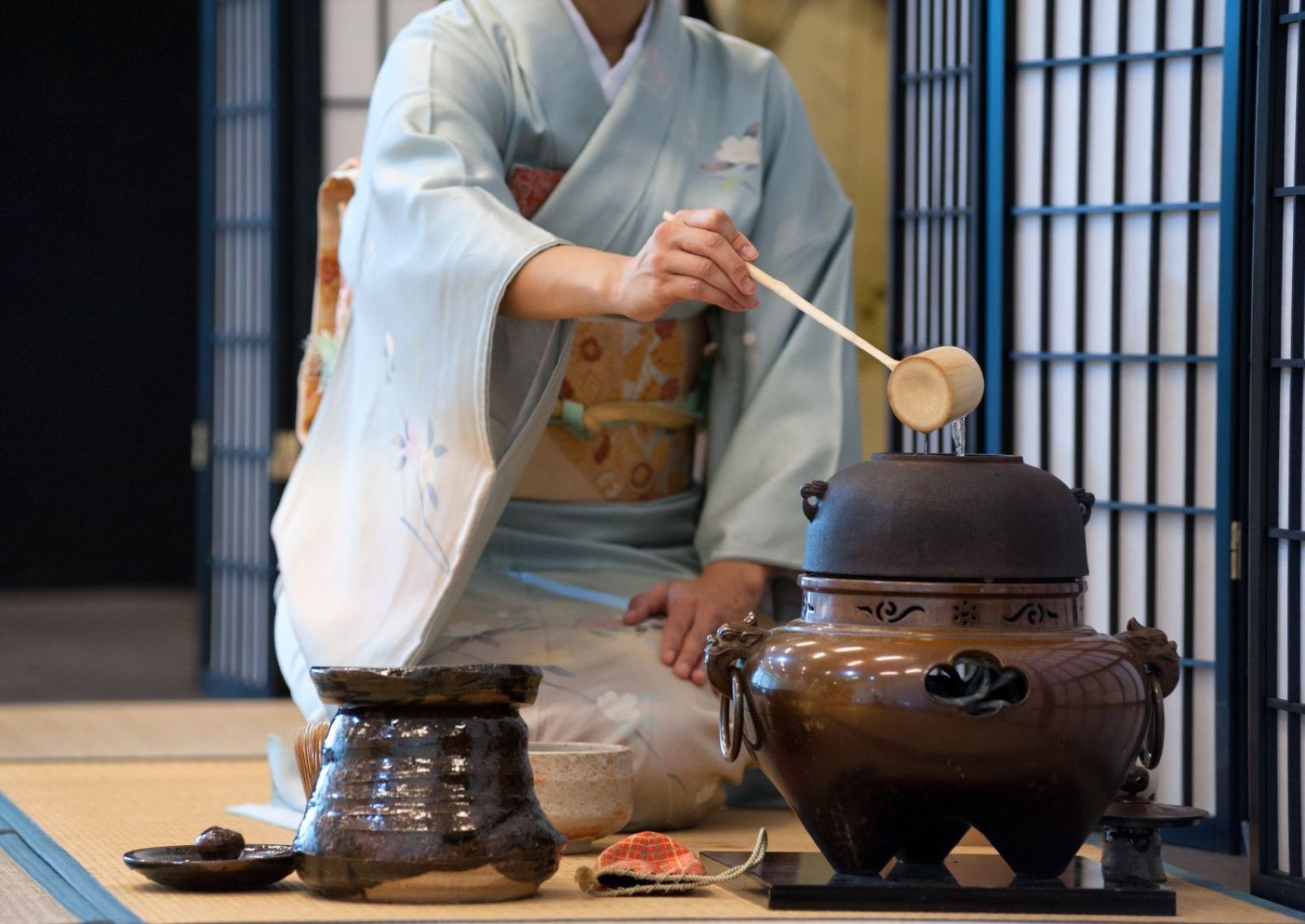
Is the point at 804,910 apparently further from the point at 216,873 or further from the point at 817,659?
the point at 216,873

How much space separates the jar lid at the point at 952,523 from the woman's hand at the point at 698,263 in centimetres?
32

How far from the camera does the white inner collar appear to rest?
3.40 metres

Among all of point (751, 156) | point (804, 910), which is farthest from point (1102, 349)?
point (804, 910)

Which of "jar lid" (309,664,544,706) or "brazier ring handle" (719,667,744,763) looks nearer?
"jar lid" (309,664,544,706)

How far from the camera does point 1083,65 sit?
3752 millimetres

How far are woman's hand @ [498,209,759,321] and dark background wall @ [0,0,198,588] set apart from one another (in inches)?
275

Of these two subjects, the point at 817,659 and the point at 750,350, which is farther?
the point at 750,350

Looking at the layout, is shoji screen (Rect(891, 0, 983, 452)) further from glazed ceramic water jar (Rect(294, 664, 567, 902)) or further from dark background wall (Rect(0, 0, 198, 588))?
dark background wall (Rect(0, 0, 198, 588))

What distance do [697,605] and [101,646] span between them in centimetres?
447

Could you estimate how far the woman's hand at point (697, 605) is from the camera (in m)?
3.18

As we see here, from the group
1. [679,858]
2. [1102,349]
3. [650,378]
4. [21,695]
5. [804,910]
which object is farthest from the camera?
[21,695]

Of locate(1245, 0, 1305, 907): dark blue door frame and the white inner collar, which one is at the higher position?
the white inner collar

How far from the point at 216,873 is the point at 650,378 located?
52.1 inches

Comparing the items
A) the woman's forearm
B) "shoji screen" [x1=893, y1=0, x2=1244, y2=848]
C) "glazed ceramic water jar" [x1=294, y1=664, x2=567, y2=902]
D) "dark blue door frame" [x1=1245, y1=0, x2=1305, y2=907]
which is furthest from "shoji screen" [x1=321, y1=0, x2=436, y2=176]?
"glazed ceramic water jar" [x1=294, y1=664, x2=567, y2=902]
